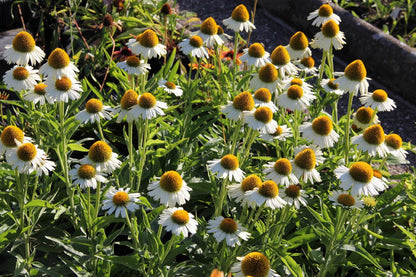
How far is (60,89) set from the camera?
2.05 meters

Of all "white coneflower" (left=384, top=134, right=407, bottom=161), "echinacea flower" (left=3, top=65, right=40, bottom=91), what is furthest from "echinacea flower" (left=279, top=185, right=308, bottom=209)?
"echinacea flower" (left=3, top=65, right=40, bottom=91)

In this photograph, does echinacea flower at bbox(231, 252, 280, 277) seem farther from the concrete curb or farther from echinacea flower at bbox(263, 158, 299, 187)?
the concrete curb

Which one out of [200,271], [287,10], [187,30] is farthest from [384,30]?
[200,271]

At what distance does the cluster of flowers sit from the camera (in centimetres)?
182

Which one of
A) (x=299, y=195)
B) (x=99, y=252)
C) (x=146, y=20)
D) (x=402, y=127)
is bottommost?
(x=402, y=127)

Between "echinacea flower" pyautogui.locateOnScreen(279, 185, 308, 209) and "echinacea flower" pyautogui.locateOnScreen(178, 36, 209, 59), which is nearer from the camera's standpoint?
"echinacea flower" pyautogui.locateOnScreen(279, 185, 308, 209)

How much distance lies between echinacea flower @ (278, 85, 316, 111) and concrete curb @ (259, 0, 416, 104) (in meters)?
2.07

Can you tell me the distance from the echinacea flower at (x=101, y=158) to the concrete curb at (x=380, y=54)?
2.85 m

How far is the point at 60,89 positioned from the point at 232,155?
71cm

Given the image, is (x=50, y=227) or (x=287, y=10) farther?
(x=287, y=10)

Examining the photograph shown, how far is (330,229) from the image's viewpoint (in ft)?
6.84

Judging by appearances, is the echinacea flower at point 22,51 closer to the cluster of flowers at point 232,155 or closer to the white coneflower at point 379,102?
the cluster of flowers at point 232,155

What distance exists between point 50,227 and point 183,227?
32.6 inches

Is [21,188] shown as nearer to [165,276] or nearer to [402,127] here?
[165,276]
